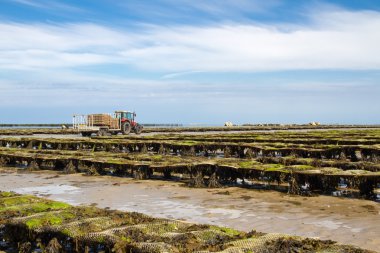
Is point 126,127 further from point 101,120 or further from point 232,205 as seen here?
point 232,205

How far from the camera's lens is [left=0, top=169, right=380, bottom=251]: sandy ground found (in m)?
8.37

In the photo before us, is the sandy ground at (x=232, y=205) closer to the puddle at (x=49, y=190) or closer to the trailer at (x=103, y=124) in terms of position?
the puddle at (x=49, y=190)

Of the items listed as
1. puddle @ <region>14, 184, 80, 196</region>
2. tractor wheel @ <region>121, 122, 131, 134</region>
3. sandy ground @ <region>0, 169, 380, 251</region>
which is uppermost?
tractor wheel @ <region>121, 122, 131, 134</region>

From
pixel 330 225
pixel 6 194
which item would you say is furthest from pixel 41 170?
pixel 330 225

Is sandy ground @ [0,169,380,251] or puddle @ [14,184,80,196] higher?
sandy ground @ [0,169,380,251]

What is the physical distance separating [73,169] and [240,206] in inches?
359

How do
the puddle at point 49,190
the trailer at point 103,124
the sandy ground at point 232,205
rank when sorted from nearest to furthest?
the sandy ground at point 232,205 < the puddle at point 49,190 < the trailer at point 103,124

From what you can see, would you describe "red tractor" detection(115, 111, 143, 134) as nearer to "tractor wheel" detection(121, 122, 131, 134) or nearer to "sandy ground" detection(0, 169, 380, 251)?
"tractor wheel" detection(121, 122, 131, 134)

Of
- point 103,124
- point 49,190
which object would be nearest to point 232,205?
point 49,190

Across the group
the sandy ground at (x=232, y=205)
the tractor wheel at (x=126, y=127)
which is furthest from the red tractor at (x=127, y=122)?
the sandy ground at (x=232, y=205)

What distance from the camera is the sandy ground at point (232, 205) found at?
837 cm

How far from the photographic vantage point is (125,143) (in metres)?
26.1

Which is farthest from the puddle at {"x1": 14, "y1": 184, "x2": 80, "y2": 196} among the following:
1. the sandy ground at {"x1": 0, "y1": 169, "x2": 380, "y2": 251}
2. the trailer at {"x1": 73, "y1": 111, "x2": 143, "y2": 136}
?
the trailer at {"x1": 73, "y1": 111, "x2": 143, "y2": 136}

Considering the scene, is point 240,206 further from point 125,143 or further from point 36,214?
point 125,143
